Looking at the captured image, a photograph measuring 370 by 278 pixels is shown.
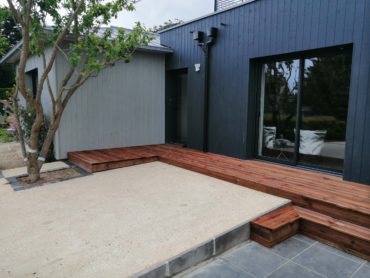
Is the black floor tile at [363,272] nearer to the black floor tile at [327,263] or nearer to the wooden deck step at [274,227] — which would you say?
the black floor tile at [327,263]

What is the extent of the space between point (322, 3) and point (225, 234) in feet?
11.2

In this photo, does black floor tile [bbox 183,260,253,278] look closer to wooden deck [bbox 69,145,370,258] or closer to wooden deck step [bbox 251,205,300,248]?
wooden deck step [bbox 251,205,300,248]

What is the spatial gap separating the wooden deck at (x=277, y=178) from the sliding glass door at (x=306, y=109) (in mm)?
313

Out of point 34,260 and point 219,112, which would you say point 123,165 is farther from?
point 34,260

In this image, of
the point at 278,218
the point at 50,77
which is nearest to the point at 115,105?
the point at 50,77

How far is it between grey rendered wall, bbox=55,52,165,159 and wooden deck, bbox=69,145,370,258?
1.19ft

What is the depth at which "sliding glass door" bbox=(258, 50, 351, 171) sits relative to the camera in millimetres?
3930

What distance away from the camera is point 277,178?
388 centimetres

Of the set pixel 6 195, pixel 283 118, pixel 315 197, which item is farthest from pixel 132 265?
pixel 283 118

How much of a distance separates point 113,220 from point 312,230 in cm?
208

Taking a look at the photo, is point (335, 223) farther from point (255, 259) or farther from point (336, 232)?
point (255, 259)

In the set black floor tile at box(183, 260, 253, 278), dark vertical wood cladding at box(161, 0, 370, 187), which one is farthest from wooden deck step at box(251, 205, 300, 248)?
dark vertical wood cladding at box(161, 0, 370, 187)

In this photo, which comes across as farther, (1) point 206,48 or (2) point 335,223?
(1) point 206,48

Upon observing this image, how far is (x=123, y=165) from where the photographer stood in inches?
201
